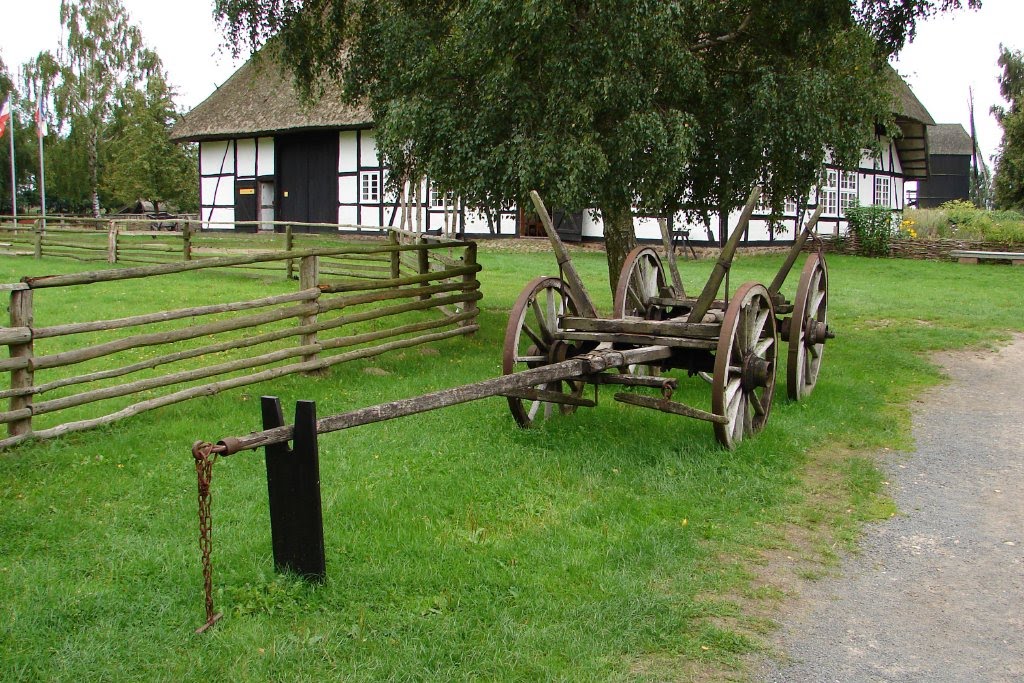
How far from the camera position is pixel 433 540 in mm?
4602

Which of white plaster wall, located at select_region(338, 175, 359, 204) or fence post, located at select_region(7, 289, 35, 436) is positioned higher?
white plaster wall, located at select_region(338, 175, 359, 204)

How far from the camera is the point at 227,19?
11094mm

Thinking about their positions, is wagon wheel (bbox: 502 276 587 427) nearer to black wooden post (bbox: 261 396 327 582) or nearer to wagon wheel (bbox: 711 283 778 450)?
wagon wheel (bbox: 711 283 778 450)

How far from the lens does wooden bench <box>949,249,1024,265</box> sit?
75.6ft

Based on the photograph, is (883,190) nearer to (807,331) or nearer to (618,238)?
(618,238)

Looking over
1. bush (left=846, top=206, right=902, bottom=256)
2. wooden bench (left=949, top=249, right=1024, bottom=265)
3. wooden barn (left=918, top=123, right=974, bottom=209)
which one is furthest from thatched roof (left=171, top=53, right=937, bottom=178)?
wooden barn (left=918, top=123, right=974, bottom=209)

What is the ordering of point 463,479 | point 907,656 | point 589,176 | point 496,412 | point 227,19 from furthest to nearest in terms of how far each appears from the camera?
point 227,19, point 589,176, point 496,412, point 463,479, point 907,656

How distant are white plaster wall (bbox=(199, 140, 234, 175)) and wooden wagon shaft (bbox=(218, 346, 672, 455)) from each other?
95.0 feet

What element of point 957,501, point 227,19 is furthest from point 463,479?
point 227,19

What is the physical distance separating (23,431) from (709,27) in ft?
26.5

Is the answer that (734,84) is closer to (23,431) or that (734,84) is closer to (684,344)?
(684,344)

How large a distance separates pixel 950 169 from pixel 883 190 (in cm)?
2770

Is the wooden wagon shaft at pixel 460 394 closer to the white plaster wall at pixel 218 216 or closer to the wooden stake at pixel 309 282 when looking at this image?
the wooden stake at pixel 309 282

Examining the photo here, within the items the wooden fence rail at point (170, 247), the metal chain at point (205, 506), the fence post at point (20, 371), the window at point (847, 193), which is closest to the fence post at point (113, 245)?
the wooden fence rail at point (170, 247)
